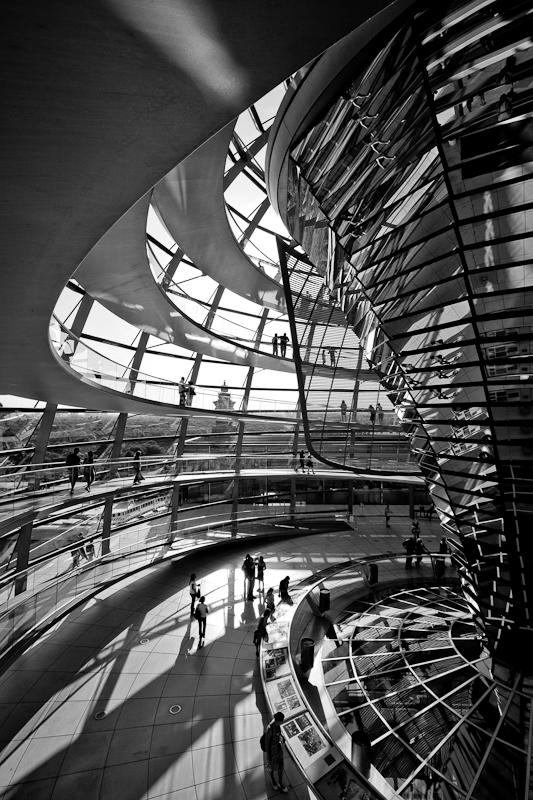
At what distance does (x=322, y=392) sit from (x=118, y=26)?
11.0 meters

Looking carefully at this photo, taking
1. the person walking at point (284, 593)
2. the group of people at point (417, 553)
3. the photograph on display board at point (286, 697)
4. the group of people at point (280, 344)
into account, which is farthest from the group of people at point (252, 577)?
the group of people at point (280, 344)

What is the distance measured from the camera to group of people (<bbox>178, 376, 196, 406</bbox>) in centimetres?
1752

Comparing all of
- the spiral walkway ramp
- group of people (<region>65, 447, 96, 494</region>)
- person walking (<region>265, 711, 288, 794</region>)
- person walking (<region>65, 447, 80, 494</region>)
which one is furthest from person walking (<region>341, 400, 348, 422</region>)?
person walking (<region>65, 447, 80, 494</region>)

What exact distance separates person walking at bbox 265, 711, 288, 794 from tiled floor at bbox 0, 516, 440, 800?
0.22m

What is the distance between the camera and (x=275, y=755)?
292 inches

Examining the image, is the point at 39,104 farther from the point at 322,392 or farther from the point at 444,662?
the point at 444,662

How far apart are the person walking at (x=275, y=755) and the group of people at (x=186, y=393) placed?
475 inches

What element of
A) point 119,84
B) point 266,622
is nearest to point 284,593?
point 266,622

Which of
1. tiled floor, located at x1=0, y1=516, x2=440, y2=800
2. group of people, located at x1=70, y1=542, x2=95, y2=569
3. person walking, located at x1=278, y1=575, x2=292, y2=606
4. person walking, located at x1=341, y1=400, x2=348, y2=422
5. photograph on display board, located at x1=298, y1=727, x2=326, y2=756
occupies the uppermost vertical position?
person walking, located at x1=341, y1=400, x2=348, y2=422

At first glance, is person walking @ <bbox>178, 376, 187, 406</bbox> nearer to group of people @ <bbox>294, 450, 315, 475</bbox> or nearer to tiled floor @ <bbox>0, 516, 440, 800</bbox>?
tiled floor @ <bbox>0, 516, 440, 800</bbox>

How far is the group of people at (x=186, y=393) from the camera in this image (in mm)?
17516

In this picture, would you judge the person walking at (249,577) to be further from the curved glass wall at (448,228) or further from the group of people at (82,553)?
the curved glass wall at (448,228)

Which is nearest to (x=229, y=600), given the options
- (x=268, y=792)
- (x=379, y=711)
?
(x=379, y=711)

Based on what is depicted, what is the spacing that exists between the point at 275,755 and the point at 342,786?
123 centimetres
